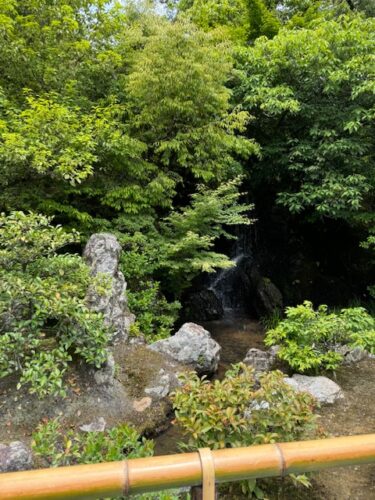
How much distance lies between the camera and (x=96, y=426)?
4.16 meters

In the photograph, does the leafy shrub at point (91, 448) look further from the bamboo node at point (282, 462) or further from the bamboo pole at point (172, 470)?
the bamboo node at point (282, 462)

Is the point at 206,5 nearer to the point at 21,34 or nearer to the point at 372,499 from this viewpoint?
the point at 21,34

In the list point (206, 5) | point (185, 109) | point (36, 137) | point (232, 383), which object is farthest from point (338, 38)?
point (232, 383)

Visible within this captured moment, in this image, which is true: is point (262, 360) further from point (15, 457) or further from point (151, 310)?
point (15, 457)

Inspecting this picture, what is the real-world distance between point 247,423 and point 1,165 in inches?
229

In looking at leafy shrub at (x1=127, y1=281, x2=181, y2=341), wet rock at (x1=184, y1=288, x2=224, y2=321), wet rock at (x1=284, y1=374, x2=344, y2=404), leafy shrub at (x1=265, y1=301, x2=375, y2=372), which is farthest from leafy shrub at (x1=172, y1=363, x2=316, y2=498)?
wet rock at (x1=184, y1=288, x2=224, y2=321)

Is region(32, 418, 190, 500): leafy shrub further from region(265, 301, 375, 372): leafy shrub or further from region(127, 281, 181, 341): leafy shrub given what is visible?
region(127, 281, 181, 341): leafy shrub

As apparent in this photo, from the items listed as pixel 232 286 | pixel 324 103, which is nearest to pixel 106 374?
pixel 232 286

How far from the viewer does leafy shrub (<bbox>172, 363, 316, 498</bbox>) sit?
289 centimetres

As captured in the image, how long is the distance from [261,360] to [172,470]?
4.81 meters

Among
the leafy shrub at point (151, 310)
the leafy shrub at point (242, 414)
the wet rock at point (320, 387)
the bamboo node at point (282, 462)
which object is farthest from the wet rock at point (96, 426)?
the bamboo node at point (282, 462)

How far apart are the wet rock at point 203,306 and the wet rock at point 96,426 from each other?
566 centimetres

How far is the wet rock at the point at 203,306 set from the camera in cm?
1020

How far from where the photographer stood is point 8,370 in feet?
12.8
